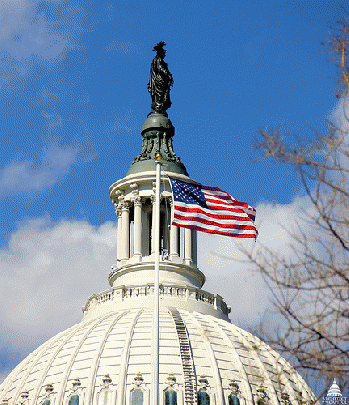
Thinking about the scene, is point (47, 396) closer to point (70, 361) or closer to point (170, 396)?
point (70, 361)

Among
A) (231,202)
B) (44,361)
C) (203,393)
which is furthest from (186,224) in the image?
(44,361)

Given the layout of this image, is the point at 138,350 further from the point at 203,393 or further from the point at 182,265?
the point at 182,265

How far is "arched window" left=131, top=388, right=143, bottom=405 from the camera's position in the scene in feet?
214

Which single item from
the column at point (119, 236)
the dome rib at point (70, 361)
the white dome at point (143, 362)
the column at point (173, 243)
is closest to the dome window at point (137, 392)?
the white dome at point (143, 362)

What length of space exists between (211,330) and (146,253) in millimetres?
11339

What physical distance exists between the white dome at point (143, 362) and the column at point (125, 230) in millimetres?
7894

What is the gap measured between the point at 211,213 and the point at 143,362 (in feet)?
73.5

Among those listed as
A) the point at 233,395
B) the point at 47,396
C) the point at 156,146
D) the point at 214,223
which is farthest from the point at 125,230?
the point at 214,223

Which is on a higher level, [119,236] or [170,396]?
[119,236]

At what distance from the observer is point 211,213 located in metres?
47.7

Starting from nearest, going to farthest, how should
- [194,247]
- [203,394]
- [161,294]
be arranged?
[203,394]
[161,294]
[194,247]

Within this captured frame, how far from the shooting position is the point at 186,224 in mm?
47062

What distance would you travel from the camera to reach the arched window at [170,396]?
65.2m

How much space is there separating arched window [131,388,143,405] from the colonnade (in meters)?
15.1
